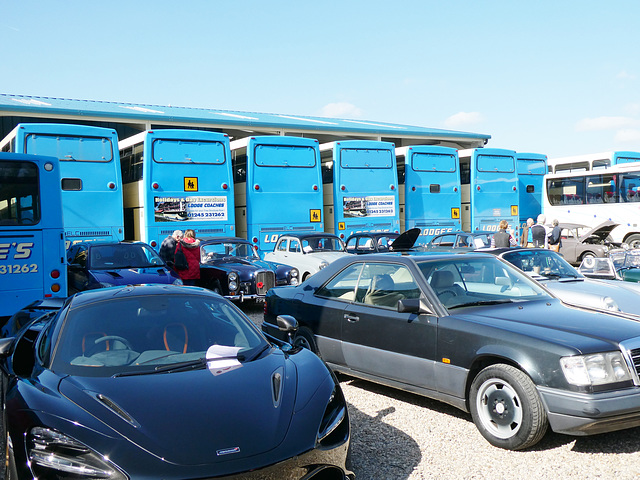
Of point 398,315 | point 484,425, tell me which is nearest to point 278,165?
point 398,315

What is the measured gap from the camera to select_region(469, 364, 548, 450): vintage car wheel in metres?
3.99

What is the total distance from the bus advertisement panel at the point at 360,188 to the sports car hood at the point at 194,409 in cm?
1401

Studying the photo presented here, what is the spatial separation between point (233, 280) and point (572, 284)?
239 inches

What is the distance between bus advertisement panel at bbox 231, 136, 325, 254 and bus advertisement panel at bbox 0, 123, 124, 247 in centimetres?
349

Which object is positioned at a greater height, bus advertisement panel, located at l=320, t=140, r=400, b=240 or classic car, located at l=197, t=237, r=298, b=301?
bus advertisement panel, located at l=320, t=140, r=400, b=240

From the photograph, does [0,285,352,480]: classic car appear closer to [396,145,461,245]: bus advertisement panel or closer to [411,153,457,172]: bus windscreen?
[396,145,461,245]: bus advertisement panel

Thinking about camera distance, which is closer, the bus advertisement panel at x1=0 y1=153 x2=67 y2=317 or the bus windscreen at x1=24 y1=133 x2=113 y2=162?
the bus advertisement panel at x1=0 y1=153 x2=67 y2=317

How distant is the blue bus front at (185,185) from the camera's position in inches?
557

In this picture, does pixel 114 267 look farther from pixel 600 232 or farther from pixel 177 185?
pixel 600 232

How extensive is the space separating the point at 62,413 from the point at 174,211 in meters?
11.6

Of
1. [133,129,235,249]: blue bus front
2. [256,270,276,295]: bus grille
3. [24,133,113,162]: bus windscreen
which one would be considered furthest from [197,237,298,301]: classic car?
[24,133,113,162]: bus windscreen

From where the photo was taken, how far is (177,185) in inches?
568

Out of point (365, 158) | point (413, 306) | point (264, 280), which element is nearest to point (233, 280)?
point (264, 280)

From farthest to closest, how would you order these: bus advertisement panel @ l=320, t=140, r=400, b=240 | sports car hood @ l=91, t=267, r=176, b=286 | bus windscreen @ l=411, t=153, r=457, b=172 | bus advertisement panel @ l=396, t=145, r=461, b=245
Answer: bus windscreen @ l=411, t=153, r=457, b=172 → bus advertisement panel @ l=396, t=145, r=461, b=245 → bus advertisement panel @ l=320, t=140, r=400, b=240 → sports car hood @ l=91, t=267, r=176, b=286
